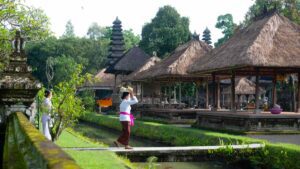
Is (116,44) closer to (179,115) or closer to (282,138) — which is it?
(179,115)

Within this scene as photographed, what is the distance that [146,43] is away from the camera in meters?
51.7

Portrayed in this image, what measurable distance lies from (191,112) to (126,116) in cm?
1444

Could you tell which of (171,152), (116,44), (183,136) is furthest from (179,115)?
(116,44)

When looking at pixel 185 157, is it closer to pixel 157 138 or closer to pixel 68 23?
pixel 157 138

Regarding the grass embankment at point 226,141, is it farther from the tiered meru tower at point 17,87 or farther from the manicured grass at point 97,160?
the tiered meru tower at point 17,87

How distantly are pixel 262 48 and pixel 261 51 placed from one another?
11.0 inches

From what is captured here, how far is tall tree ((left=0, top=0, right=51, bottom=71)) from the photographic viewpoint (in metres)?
15.4

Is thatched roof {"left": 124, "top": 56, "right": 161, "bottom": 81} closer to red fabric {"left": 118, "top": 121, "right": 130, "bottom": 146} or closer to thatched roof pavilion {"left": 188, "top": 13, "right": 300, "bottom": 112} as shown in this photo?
thatched roof pavilion {"left": 188, "top": 13, "right": 300, "bottom": 112}

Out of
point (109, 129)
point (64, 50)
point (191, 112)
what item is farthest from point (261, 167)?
point (64, 50)

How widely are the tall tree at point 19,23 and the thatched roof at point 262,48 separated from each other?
7901mm

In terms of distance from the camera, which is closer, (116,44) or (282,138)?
(282,138)

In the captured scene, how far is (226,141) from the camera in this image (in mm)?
14281

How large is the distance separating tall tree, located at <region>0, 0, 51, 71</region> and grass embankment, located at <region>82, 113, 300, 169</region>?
686cm

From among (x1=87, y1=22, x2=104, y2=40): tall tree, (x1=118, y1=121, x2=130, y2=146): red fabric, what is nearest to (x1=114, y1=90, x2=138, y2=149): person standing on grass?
(x1=118, y1=121, x2=130, y2=146): red fabric
